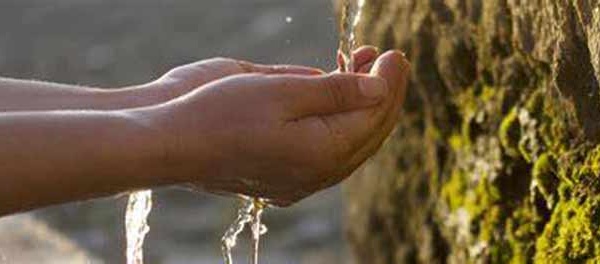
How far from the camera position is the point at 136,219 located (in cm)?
293

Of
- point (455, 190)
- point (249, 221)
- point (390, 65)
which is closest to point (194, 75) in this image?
point (390, 65)

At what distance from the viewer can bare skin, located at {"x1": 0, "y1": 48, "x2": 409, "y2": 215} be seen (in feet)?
6.46

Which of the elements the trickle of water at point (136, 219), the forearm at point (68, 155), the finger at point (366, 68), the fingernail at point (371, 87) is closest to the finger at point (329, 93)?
the fingernail at point (371, 87)

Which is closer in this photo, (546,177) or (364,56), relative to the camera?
(364,56)

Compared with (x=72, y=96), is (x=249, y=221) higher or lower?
lower

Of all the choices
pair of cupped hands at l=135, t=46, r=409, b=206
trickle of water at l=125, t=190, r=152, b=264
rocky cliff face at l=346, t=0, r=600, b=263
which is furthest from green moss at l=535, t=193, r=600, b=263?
trickle of water at l=125, t=190, r=152, b=264

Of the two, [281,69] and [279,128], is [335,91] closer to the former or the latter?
[279,128]

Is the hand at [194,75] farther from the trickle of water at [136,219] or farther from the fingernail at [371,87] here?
the trickle of water at [136,219]

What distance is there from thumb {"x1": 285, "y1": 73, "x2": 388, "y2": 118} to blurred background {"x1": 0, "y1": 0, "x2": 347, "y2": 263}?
15.2 feet

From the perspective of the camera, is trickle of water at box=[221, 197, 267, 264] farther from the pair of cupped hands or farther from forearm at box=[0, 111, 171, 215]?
forearm at box=[0, 111, 171, 215]

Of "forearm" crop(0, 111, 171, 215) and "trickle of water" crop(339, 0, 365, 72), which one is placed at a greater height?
"trickle of water" crop(339, 0, 365, 72)

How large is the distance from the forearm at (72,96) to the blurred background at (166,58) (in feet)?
14.1

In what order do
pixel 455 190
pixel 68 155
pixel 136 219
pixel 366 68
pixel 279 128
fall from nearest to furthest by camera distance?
pixel 68 155 < pixel 279 128 < pixel 366 68 < pixel 136 219 < pixel 455 190

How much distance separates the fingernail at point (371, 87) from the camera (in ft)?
7.16
